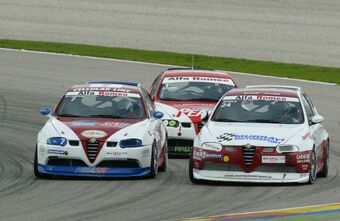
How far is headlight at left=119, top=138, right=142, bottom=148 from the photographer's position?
1673 centimetres

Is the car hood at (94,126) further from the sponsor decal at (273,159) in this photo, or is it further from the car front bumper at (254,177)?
the sponsor decal at (273,159)

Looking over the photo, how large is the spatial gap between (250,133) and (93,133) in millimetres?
2161

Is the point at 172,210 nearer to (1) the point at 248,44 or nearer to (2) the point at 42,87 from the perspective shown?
(2) the point at 42,87

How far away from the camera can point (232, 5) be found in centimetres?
3759

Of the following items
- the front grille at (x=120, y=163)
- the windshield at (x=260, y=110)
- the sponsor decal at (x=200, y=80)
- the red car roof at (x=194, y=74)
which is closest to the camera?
the front grille at (x=120, y=163)

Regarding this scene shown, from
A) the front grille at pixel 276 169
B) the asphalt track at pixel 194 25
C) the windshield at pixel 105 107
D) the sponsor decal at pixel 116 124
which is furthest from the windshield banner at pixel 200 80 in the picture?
the asphalt track at pixel 194 25

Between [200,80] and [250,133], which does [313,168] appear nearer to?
[250,133]

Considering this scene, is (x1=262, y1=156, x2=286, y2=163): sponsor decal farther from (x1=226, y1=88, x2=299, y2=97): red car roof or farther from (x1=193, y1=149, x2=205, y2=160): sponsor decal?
(x1=226, y1=88, x2=299, y2=97): red car roof

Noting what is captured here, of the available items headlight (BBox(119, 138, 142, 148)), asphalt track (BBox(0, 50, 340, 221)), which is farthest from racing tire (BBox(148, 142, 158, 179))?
headlight (BBox(119, 138, 142, 148))

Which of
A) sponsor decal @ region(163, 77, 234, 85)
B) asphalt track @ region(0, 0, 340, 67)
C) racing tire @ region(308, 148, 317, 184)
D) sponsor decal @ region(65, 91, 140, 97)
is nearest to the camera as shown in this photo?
racing tire @ region(308, 148, 317, 184)

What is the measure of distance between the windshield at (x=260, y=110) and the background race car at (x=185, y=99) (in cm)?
136

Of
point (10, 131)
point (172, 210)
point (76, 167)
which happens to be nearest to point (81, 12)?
point (10, 131)

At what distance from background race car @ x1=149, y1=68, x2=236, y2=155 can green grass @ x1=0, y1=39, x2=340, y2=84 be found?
9.13 metres

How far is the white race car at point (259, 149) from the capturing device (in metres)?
16.2
